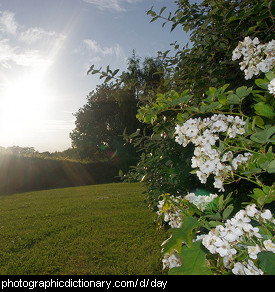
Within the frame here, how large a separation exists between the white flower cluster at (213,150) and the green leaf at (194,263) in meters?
0.44

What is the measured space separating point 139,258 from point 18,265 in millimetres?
2096

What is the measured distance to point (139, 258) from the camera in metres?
4.62

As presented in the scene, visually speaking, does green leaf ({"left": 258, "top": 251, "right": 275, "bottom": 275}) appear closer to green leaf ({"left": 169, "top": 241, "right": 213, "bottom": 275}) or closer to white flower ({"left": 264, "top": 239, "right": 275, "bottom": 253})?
white flower ({"left": 264, "top": 239, "right": 275, "bottom": 253})

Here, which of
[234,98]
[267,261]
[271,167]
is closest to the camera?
[267,261]

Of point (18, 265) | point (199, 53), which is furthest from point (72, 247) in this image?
point (199, 53)

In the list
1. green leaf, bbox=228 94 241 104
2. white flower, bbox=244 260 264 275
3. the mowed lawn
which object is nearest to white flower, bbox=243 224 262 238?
white flower, bbox=244 260 264 275

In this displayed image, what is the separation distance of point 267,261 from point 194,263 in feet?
1.08

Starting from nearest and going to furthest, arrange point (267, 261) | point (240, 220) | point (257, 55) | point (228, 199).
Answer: point (267, 261), point (240, 220), point (228, 199), point (257, 55)

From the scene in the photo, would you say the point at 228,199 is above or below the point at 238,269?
above

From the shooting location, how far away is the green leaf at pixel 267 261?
1158mm

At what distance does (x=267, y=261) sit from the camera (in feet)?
3.91

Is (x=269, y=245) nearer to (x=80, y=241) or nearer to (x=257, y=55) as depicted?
(x=257, y=55)

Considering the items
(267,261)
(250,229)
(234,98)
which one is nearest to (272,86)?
(234,98)
